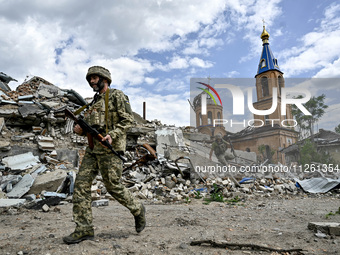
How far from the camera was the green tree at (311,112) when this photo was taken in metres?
10.9

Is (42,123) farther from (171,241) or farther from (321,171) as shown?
(321,171)

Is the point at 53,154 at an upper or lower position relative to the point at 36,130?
lower

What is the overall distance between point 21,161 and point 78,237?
7.16 metres

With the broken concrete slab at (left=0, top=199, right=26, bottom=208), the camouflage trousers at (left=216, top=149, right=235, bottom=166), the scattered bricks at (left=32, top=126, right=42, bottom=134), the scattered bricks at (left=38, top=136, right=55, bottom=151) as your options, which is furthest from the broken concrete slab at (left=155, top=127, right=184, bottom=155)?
the broken concrete slab at (left=0, top=199, right=26, bottom=208)

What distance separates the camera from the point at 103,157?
2.61 metres

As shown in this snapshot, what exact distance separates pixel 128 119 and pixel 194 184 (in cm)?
598

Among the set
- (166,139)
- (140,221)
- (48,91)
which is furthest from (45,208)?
(48,91)

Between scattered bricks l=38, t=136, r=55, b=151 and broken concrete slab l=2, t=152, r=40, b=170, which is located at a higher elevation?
scattered bricks l=38, t=136, r=55, b=151

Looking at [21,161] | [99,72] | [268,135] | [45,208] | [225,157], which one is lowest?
[45,208]

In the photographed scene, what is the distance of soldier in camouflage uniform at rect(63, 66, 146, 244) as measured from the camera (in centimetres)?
250

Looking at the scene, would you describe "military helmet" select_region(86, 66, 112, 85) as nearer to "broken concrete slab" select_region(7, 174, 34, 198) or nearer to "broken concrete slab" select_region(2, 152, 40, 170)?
"broken concrete slab" select_region(7, 174, 34, 198)

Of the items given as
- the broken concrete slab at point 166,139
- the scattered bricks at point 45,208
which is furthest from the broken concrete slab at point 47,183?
the broken concrete slab at point 166,139

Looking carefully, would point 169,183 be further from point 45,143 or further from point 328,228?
point 328,228

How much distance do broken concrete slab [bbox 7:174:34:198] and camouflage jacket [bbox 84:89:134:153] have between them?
15.1 ft
